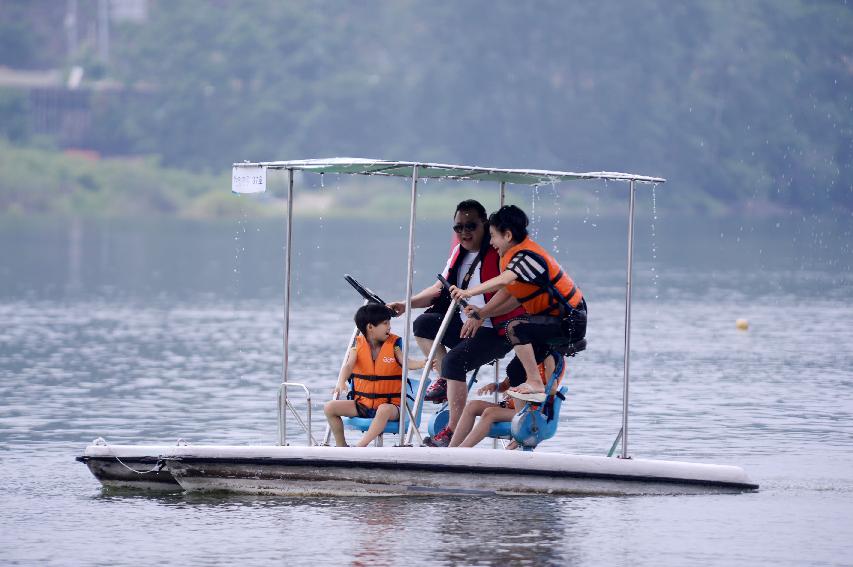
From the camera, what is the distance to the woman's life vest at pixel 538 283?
13.1 meters

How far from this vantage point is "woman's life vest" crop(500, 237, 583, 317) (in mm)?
13117

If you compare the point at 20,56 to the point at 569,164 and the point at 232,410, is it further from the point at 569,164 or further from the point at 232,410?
the point at 232,410

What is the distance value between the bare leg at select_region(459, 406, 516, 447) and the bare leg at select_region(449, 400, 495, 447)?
5 centimetres

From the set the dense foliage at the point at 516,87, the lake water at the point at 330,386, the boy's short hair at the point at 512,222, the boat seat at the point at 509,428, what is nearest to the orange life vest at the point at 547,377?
the boat seat at the point at 509,428

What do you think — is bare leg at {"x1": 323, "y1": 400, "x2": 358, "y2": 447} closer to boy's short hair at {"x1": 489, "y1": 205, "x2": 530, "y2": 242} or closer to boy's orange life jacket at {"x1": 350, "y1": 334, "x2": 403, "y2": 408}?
boy's orange life jacket at {"x1": 350, "y1": 334, "x2": 403, "y2": 408}

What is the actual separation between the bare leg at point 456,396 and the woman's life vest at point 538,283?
0.78 meters

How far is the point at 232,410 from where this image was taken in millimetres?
19656

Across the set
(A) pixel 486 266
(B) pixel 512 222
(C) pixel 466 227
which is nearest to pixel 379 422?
(A) pixel 486 266

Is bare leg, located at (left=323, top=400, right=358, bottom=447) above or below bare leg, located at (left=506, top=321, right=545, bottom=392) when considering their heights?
below

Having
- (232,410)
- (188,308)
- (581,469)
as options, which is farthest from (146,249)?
(581,469)

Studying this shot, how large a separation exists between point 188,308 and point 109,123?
226 ft

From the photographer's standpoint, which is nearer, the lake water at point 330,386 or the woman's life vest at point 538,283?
the lake water at point 330,386

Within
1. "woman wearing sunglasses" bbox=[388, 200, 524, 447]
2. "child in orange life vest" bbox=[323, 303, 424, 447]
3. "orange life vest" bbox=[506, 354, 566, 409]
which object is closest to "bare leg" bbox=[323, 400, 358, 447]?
"child in orange life vest" bbox=[323, 303, 424, 447]

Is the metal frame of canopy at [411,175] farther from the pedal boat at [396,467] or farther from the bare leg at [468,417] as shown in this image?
the bare leg at [468,417]
